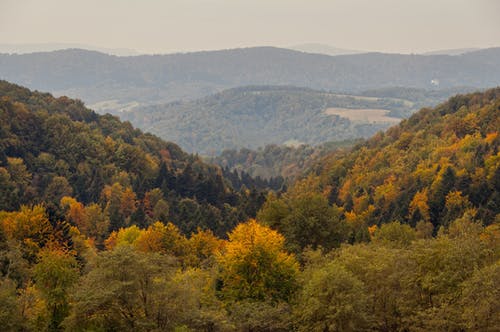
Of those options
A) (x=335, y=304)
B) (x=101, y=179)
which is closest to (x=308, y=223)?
(x=335, y=304)

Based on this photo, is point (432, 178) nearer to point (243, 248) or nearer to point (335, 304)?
point (243, 248)

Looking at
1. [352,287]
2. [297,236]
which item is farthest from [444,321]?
[297,236]

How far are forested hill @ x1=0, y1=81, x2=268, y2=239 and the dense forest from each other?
0.52m

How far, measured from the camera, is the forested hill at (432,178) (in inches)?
4690

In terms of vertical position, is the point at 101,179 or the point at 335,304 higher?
the point at 335,304

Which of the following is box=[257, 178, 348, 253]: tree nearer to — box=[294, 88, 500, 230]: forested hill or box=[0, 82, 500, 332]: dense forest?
box=[0, 82, 500, 332]: dense forest

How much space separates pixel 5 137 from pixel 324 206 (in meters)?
112

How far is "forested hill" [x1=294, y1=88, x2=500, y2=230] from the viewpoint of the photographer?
391 feet

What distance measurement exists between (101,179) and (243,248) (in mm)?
114622

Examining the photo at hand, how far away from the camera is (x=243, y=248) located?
56500 mm

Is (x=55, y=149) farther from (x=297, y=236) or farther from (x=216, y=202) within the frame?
(x=297, y=236)

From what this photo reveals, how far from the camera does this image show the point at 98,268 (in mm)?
44406

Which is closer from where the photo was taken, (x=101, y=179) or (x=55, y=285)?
(x=55, y=285)

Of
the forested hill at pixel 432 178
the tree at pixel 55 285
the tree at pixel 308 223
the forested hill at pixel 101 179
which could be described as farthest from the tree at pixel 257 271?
the forested hill at pixel 101 179
